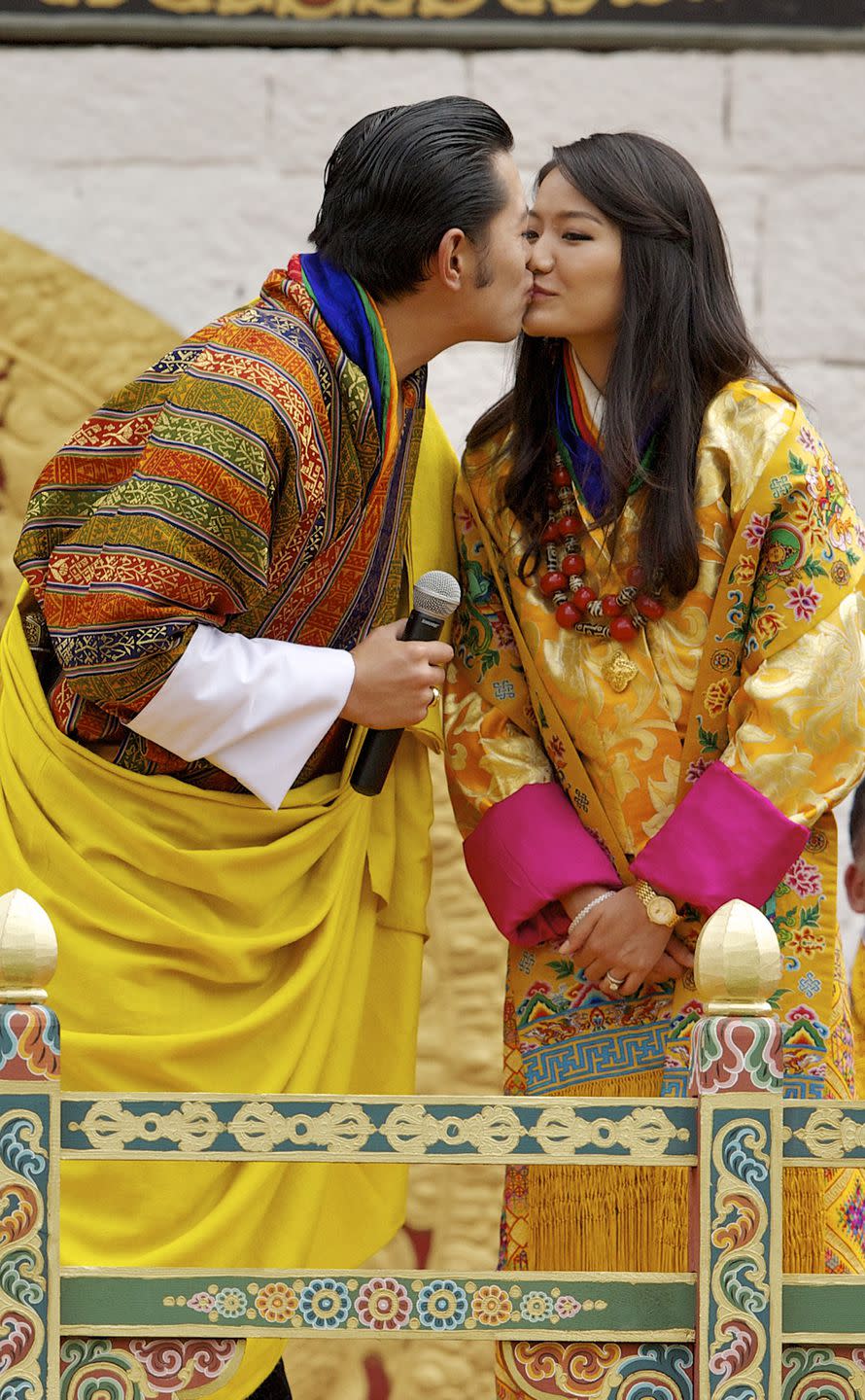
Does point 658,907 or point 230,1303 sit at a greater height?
point 658,907

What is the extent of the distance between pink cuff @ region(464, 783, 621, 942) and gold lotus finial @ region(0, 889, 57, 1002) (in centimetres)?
82

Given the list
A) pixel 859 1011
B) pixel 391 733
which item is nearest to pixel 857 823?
pixel 859 1011

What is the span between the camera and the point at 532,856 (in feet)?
8.42

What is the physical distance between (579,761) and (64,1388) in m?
1.03

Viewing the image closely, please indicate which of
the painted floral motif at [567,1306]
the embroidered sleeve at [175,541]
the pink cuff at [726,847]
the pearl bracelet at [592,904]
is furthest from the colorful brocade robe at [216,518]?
the painted floral motif at [567,1306]

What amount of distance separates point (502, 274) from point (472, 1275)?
1.24 metres

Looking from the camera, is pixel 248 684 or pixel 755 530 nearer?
pixel 248 684

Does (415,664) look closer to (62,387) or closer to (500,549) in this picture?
(500,549)

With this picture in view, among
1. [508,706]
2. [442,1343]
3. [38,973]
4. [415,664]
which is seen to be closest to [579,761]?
[508,706]

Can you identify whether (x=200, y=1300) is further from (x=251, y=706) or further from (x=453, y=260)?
(x=453, y=260)

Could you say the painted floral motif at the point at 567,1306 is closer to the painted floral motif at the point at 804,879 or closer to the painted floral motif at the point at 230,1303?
the painted floral motif at the point at 230,1303

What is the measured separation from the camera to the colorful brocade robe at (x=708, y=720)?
2.46 meters

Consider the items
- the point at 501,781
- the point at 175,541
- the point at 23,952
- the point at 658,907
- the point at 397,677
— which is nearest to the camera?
the point at 23,952

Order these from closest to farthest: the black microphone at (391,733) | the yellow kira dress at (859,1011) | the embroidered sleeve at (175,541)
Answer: the embroidered sleeve at (175,541), the black microphone at (391,733), the yellow kira dress at (859,1011)
